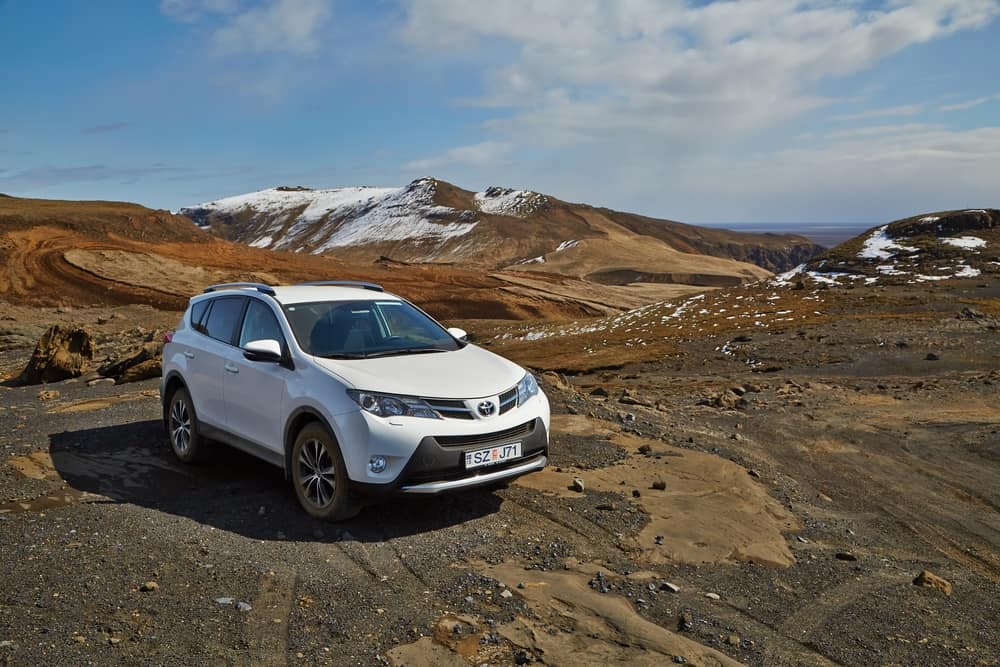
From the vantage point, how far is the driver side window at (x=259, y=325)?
6.09 meters

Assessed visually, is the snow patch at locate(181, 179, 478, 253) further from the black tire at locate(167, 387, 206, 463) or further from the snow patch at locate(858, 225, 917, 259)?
the black tire at locate(167, 387, 206, 463)

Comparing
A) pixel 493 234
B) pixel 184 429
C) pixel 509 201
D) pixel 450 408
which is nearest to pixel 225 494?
pixel 184 429

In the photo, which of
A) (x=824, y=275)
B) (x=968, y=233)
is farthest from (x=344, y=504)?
(x=968, y=233)

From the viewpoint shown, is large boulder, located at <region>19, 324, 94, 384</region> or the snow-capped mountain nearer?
large boulder, located at <region>19, 324, 94, 384</region>

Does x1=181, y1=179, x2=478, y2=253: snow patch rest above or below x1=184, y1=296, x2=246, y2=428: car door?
above

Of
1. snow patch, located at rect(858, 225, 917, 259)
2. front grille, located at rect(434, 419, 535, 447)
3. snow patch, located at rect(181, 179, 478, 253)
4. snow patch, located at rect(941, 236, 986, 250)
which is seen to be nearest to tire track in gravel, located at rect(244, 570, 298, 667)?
front grille, located at rect(434, 419, 535, 447)

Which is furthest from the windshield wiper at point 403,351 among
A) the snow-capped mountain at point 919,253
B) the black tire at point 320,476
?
the snow-capped mountain at point 919,253

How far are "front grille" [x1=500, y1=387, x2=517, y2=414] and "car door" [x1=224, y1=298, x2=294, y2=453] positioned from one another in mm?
1606

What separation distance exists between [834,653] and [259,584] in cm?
324

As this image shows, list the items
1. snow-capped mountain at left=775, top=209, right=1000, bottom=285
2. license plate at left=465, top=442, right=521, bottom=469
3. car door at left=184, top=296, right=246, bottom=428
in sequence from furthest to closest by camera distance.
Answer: snow-capped mountain at left=775, top=209, right=1000, bottom=285 < car door at left=184, top=296, right=246, bottom=428 < license plate at left=465, top=442, right=521, bottom=469

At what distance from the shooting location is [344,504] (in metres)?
5.22

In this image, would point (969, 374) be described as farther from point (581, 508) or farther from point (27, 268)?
point (27, 268)

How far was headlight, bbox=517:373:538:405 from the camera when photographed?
18.7 feet

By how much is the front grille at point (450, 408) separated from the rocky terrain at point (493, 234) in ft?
211
